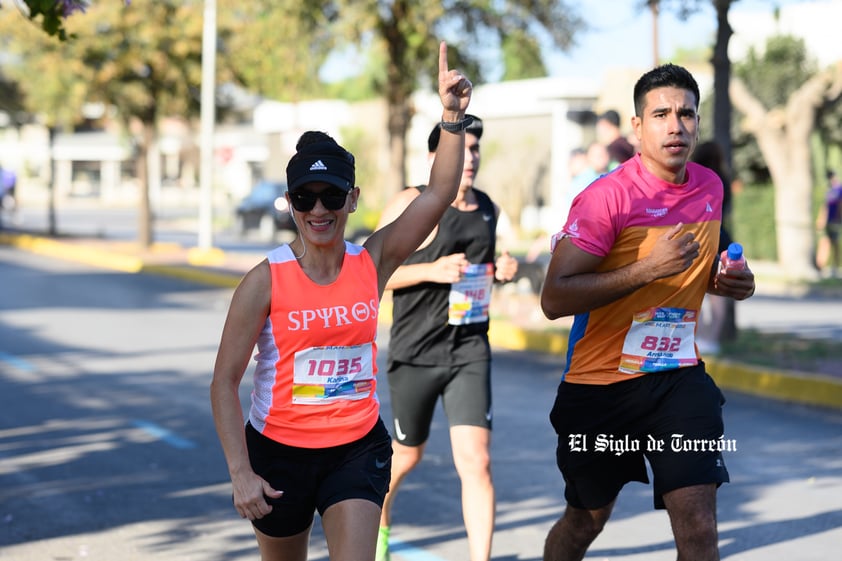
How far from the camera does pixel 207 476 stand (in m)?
7.96

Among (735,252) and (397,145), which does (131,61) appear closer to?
(397,145)

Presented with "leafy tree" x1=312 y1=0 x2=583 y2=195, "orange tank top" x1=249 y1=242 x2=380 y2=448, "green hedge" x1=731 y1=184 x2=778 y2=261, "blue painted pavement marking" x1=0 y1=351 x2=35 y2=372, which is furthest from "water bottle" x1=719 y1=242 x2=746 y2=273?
"green hedge" x1=731 y1=184 x2=778 y2=261

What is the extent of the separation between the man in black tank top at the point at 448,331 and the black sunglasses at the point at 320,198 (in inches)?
70.3

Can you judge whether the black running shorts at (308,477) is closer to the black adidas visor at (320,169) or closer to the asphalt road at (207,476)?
the black adidas visor at (320,169)

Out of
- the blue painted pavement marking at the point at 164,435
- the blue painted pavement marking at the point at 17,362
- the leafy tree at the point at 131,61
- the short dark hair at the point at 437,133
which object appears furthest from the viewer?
the leafy tree at the point at 131,61

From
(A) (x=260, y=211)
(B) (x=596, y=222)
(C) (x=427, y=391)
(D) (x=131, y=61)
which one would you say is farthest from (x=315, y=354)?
(A) (x=260, y=211)

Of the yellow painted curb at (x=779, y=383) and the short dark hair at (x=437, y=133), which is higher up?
the short dark hair at (x=437, y=133)

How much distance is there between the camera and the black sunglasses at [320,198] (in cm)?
400

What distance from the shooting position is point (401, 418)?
6.04 meters

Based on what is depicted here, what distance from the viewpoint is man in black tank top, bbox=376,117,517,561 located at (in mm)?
5852

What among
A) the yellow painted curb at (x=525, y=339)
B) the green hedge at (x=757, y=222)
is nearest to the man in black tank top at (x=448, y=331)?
the yellow painted curb at (x=525, y=339)

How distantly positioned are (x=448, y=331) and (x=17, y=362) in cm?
792

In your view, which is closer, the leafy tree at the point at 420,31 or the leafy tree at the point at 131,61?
the leafy tree at the point at 420,31

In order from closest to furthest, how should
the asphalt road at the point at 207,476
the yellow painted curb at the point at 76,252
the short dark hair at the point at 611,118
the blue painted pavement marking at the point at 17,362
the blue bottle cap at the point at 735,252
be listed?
the blue bottle cap at the point at 735,252 → the asphalt road at the point at 207,476 → the short dark hair at the point at 611,118 → the blue painted pavement marking at the point at 17,362 → the yellow painted curb at the point at 76,252
